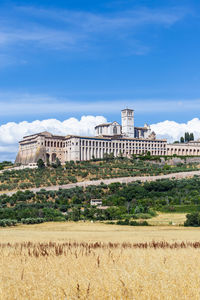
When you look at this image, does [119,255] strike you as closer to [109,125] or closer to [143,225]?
[143,225]

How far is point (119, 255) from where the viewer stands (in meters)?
11.6

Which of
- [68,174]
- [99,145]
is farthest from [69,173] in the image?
[99,145]

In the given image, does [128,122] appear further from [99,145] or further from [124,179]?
[124,179]

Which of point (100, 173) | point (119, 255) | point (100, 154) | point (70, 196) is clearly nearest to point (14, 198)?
point (70, 196)

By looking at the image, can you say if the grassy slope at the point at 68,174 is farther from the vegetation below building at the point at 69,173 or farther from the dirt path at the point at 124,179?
the dirt path at the point at 124,179

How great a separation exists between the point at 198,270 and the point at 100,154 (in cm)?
13035

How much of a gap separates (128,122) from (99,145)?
2395cm

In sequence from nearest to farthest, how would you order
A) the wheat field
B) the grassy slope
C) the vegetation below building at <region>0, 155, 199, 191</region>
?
the wheat field < the grassy slope < the vegetation below building at <region>0, 155, 199, 191</region>

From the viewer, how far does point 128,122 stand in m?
159

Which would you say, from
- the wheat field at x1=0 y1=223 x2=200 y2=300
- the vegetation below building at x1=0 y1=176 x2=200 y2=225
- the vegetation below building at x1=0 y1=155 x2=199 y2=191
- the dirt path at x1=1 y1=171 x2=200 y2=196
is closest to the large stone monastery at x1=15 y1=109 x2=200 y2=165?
the vegetation below building at x1=0 y1=155 x2=199 y2=191

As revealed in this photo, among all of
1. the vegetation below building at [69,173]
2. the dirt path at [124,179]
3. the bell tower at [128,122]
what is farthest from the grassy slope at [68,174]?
the bell tower at [128,122]

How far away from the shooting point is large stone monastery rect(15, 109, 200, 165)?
441 ft

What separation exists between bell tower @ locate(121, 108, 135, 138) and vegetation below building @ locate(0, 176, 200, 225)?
75.3 m

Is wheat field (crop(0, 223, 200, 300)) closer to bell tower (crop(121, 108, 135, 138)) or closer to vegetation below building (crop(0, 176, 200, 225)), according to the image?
vegetation below building (crop(0, 176, 200, 225))
